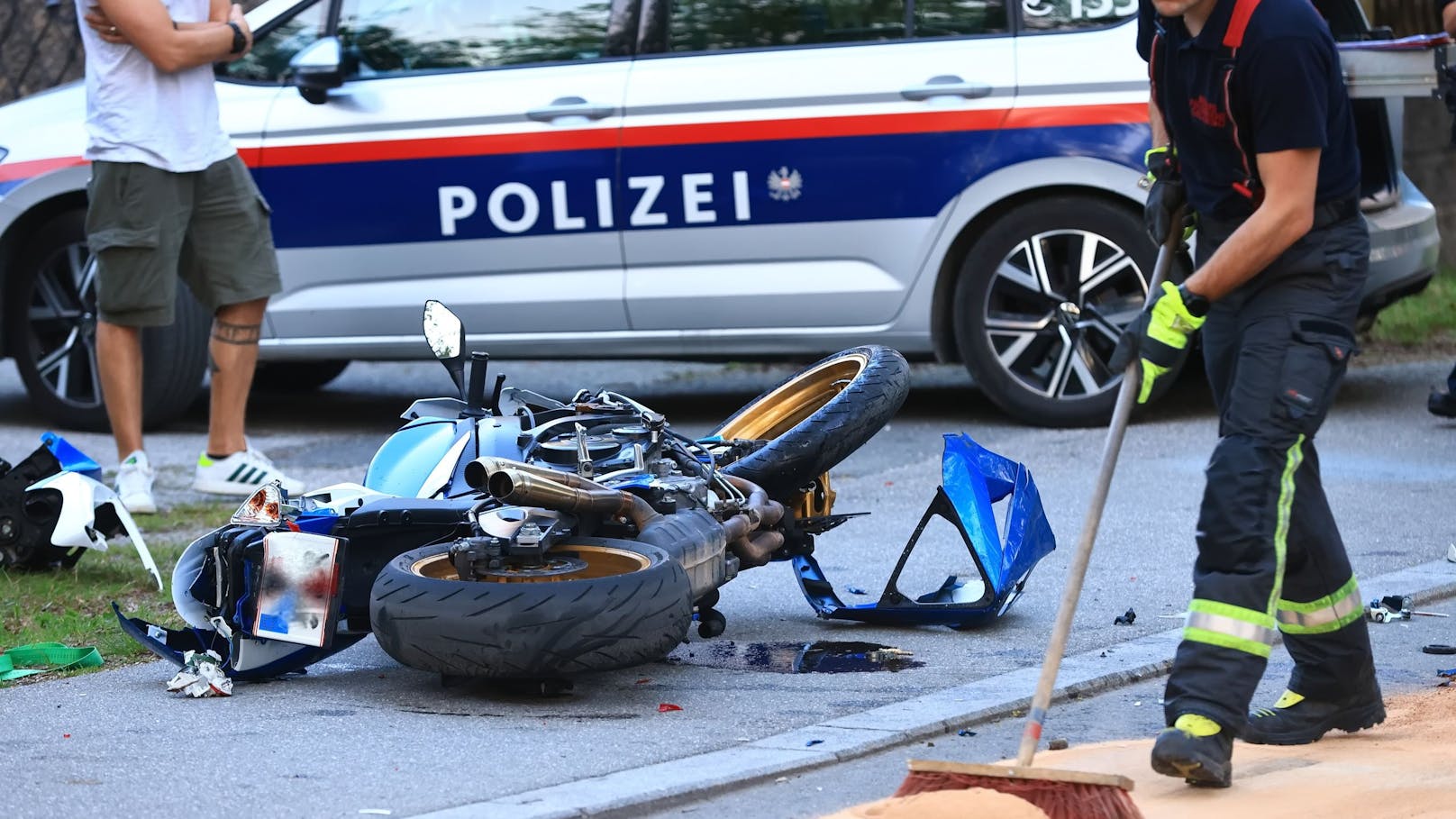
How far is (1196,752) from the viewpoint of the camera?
3.59 metres

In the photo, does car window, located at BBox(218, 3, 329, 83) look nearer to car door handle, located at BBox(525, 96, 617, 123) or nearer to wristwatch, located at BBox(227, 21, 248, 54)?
car door handle, located at BBox(525, 96, 617, 123)

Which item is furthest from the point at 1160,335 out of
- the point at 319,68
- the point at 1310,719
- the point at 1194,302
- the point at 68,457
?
the point at 319,68

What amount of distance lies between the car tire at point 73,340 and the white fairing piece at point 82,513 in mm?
2959

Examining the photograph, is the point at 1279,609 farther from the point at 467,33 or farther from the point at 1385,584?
the point at 467,33

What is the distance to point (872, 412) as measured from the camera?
5266 mm

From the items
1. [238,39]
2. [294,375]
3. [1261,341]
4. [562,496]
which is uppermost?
[1261,341]

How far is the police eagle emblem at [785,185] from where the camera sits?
771cm

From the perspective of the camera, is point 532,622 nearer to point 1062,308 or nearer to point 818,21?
point 1062,308

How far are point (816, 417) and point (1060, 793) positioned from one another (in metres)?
2.00

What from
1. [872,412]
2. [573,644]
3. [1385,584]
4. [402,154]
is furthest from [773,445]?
[402,154]

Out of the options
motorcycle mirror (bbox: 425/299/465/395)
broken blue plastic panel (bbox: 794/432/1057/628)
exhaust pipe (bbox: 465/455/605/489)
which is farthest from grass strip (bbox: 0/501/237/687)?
broken blue plastic panel (bbox: 794/432/1057/628)

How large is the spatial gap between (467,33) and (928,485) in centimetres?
269

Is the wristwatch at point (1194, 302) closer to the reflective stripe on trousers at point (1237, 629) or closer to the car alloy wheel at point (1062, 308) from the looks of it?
the reflective stripe on trousers at point (1237, 629)

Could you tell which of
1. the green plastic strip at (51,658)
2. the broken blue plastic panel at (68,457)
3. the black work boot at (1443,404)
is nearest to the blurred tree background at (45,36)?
the black work boot at (1443,404)
